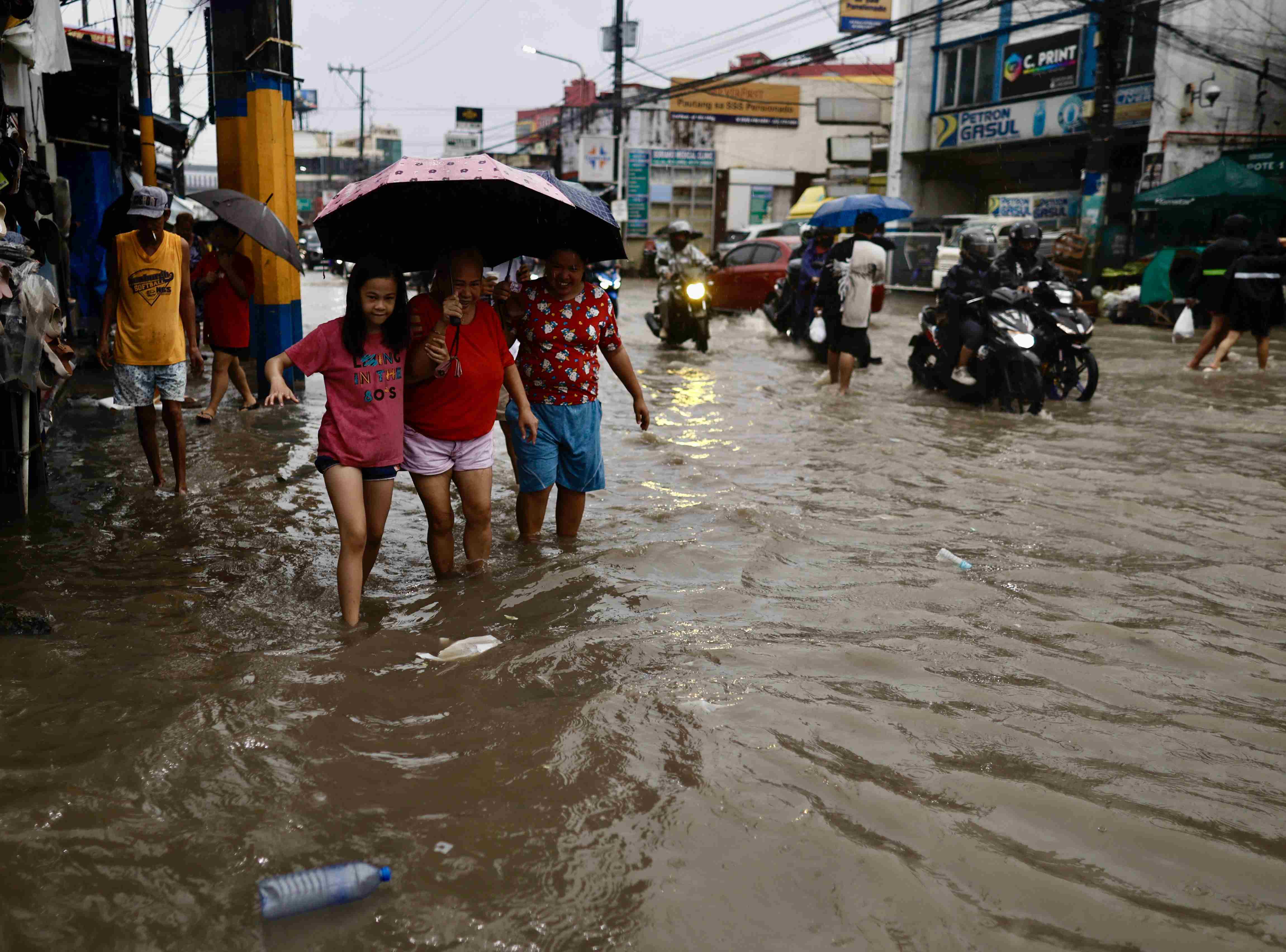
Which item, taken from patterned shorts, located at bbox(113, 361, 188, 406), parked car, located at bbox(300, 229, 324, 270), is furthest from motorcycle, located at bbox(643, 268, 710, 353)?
parked car, located at bbox(300, 229, 324, 270)

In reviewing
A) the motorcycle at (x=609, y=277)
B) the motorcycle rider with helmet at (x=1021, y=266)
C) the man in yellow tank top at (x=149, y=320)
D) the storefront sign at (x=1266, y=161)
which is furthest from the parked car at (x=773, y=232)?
the man in yellow tank top at (x=149, y=320)

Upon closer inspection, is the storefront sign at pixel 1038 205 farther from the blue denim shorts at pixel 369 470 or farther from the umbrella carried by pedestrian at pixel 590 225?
the blue denim shorts at pixel 369 470

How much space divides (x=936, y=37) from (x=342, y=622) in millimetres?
33296

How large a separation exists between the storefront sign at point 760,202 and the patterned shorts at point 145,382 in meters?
44.4

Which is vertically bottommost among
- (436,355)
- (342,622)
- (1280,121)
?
(342,622)

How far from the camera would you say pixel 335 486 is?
13.9 feet

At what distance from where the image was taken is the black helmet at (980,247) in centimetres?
1065

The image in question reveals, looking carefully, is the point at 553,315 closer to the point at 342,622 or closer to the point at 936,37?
the point at 342,622

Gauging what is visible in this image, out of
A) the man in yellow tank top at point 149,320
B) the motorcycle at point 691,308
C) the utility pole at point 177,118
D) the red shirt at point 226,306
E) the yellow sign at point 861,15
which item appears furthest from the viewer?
the yellow sign at point 861,15

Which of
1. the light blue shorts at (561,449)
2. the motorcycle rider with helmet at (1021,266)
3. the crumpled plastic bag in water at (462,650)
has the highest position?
the motorcycle rider with helmet at (1021,266)

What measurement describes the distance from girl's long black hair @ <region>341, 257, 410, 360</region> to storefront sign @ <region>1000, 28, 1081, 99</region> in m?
28.4

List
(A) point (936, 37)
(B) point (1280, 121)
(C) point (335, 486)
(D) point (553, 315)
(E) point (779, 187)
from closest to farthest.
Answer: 1. (C) point (335, 486)
2. (D) point (553, 315)
3. (B) point (1280, 121)
4. (A) point (936, 37)
5. (E) point (779, 187)

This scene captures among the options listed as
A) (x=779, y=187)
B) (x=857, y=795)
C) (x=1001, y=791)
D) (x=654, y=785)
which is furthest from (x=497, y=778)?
(x=779, y=187)

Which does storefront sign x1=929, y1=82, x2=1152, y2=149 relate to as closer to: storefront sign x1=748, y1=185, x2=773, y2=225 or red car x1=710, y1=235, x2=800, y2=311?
red car x1=710, y1=235, x2=800, y2=311
